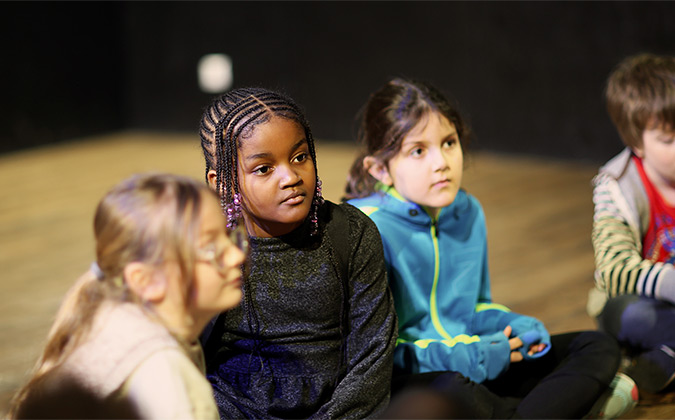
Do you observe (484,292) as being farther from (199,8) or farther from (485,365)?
(199,8)

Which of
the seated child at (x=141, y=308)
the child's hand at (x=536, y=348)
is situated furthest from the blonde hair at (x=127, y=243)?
the child's hand at (x=536, y=348)

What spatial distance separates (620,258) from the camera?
1.80m

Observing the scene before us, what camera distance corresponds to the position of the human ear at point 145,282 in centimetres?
99

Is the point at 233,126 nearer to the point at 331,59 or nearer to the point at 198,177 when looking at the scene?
the point at 198,177

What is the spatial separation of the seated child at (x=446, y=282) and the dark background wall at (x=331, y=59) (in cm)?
203

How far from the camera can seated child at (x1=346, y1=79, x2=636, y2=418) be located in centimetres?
157

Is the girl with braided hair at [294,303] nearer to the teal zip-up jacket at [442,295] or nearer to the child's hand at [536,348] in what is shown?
the teal zip-up jacket at [442,295]

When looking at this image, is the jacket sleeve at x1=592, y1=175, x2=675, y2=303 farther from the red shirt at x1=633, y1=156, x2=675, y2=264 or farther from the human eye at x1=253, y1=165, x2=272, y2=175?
the human eye at x1=253, y1=165, x2=272, y2=175

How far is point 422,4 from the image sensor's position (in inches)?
194

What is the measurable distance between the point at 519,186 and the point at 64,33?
11.8ft

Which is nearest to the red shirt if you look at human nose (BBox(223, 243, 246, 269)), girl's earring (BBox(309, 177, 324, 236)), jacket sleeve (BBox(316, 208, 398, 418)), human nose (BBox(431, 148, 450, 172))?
human nose (BBox(431, 148, 450, 172))

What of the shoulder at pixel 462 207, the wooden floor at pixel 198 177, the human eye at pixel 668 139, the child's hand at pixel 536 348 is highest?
the human eye at pixel 668 139

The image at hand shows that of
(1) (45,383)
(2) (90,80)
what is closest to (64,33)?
(2) (90,80)

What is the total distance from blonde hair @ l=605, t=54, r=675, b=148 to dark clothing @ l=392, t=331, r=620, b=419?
19.1 inches
